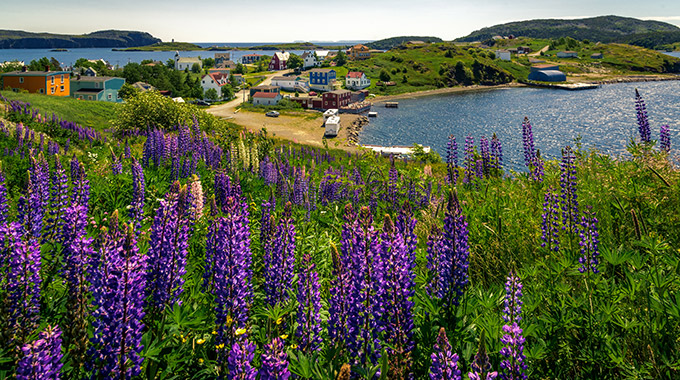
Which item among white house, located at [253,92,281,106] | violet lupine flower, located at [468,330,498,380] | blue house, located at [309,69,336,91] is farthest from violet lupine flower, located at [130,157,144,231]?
blue house, located at [309,69,336,91]

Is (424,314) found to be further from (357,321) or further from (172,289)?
(172,289)

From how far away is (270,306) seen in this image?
3578mm

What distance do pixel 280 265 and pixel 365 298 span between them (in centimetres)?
114

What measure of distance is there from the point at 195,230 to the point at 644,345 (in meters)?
5.32

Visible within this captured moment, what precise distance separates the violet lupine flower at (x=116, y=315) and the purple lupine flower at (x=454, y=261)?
242 cm

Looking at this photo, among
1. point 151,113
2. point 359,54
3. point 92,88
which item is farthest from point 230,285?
point 359,54

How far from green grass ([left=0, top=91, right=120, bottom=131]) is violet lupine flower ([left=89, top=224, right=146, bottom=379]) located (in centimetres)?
3844

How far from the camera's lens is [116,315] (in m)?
2.51

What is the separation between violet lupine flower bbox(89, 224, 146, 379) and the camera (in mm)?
2492

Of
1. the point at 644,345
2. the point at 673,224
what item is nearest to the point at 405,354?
the point at 644,345

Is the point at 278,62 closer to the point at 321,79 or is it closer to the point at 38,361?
the point at 321,79

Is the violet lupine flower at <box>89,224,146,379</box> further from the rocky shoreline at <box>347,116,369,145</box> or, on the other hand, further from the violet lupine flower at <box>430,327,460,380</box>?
the rocky shoreline at <box>347,116,369,145</box>

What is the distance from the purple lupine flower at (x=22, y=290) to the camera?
2990 mm

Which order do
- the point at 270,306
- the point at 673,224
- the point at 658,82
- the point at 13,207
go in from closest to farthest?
the point at 270,306
the point at 673,224
the point at 13,207
the point at 658,82
